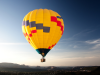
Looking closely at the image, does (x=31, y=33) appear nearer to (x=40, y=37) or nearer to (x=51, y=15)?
(x=40, y=37)

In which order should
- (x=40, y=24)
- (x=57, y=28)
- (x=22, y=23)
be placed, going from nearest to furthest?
(x=40, y=24), (x=57, y=28), (x=22, y=23)

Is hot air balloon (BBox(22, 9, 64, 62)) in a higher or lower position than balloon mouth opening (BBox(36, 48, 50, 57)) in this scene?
higher

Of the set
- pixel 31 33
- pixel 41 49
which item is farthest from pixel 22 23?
pixel 41 49

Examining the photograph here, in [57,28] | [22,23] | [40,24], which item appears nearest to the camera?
[40,24]

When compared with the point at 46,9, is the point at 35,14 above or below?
below

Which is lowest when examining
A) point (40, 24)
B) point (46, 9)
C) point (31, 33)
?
point (31, 33)

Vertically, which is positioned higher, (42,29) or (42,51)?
(42,29)

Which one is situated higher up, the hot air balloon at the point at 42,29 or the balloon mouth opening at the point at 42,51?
the hot air balloon at the point at 42,29

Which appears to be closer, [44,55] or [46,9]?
[44,55]
